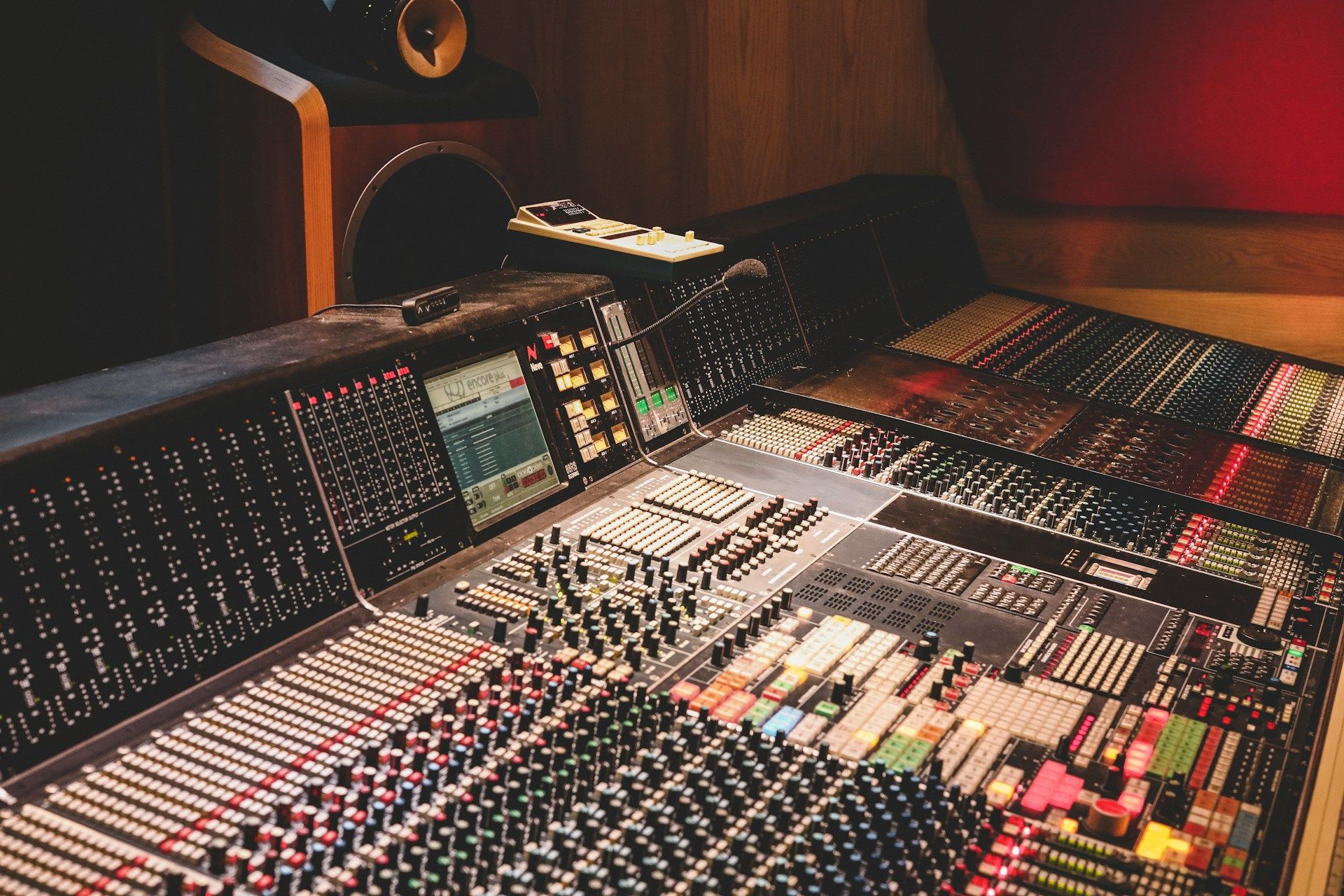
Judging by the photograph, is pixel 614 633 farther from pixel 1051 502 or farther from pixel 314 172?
pixel 314 172

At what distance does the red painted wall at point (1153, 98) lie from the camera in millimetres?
3943

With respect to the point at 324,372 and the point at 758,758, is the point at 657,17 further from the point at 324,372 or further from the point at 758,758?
the point at 758,758

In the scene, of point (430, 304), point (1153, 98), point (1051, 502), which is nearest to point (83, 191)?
point (430, 304)

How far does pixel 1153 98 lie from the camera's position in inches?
165

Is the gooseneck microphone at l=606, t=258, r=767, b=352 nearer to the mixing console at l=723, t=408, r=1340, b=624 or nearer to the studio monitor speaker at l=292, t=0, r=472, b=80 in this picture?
the mixing console at l=723, t=408, r=1340, b=624

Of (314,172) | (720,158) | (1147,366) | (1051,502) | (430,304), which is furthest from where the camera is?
(720,158)

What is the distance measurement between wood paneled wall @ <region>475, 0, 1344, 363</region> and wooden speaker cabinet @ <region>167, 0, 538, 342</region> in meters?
0.79

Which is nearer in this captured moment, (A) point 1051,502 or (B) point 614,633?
(B) point 614,633

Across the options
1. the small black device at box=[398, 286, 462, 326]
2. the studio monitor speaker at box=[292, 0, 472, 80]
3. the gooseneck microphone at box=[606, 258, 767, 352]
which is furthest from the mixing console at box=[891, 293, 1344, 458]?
the small black device at box=[398, 286, 462, 326]

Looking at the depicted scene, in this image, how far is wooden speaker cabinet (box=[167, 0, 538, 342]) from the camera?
3.19m

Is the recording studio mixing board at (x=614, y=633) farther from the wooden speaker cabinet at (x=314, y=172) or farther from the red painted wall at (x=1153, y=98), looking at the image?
the red painted wall at (x=1153, y=98)

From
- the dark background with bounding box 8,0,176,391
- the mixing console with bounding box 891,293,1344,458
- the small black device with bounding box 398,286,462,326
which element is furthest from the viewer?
the dark background with bounding box 8,0,176,391

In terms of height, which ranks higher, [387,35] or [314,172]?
[387,35]

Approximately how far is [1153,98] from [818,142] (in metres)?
1.22
